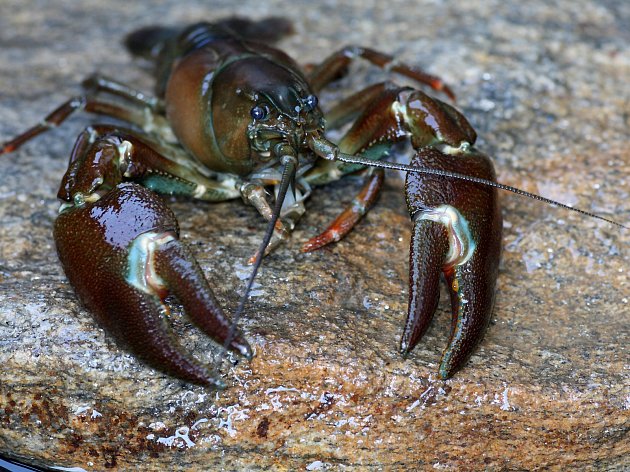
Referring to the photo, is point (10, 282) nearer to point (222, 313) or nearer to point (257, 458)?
point (222, 313)

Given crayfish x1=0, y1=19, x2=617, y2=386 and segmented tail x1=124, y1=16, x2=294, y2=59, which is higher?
crayfish x1=0, y1=19, x2=617, y2=386

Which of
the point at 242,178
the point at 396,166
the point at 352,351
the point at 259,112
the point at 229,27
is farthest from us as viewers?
the point at 229,27

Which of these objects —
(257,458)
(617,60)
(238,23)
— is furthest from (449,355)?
(238,23)

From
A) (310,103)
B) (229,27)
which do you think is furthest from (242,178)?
(229,27)

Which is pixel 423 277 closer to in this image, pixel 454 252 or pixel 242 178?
pixel 454 252

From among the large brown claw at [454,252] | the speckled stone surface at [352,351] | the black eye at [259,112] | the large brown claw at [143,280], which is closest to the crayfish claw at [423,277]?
the large brown claw at [454,252]

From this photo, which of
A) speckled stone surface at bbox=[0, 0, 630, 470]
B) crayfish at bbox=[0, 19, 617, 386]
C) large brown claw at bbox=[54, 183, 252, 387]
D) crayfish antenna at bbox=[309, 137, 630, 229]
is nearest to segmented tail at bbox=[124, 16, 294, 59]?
crayfish at bbox=[0, 19, 617, 386]

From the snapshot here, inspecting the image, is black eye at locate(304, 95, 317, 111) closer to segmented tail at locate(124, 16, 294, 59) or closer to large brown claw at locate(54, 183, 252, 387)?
large brown claw at locate(54, 183, 252, 387)
